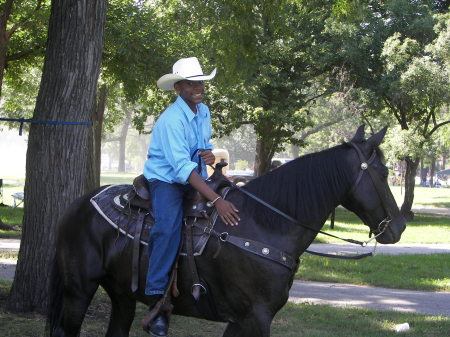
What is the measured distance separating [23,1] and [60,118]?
11095 mm

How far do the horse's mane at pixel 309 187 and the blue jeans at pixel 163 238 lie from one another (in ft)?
1.96

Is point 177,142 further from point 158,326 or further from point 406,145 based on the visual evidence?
point 406,145

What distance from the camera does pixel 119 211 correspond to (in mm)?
5184

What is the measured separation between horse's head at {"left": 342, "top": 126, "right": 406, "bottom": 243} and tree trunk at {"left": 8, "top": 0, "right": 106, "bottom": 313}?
358 centimetres

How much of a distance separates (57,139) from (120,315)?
2.37 m

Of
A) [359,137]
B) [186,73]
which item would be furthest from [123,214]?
[359,137]

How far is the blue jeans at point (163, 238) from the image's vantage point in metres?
4.70

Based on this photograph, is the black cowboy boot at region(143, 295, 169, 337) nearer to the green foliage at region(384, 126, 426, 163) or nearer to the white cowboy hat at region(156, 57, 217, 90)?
the white cowboy hat at region(156, 57, 217, 90)

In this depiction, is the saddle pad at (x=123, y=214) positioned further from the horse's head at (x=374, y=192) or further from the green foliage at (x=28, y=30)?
the green foliage at (x=28, y=30)

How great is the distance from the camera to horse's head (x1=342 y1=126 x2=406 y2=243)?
→ 4.61m

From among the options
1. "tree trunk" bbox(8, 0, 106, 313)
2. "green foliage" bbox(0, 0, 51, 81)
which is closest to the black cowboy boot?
"tree trunk" bbox(8, 0, 106, 313)

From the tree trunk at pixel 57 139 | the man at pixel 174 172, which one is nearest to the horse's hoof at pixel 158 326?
the man at pixel 174 172

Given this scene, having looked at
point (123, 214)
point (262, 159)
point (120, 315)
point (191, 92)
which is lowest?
point (120, 315)

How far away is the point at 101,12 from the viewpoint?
7.24 meters
